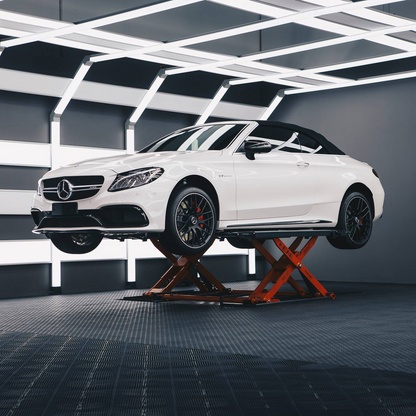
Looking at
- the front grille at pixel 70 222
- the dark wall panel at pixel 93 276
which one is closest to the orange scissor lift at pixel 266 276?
the front grille at pixel 70 222

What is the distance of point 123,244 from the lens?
12.3 metres

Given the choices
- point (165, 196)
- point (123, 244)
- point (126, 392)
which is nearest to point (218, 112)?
point (123, 244)

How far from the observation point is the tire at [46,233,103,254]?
7.65 meters

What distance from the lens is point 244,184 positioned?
25.2 ft

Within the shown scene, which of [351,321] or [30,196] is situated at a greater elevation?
[30,196]

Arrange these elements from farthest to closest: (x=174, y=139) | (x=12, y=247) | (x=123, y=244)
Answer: (x=123, y=244)
(x=12, y=247)
(x=174, y=139)

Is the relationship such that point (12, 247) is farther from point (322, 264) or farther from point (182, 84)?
point (322, 264)

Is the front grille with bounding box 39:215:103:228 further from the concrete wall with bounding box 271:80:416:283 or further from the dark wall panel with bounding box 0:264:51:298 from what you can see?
the concrete wall with bounding box 271:80:416:283

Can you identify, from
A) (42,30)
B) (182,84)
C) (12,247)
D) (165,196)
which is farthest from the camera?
(182,84)

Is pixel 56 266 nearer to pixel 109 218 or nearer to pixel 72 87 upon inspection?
pixel 72 87

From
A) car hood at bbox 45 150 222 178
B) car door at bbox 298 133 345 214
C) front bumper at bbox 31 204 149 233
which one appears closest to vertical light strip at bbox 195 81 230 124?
car door at bbox 298 133 345 214

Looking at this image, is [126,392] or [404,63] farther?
[404,63]

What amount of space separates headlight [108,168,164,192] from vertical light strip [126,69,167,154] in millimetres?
5726

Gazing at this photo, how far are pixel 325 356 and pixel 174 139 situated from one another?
424 centimetres
